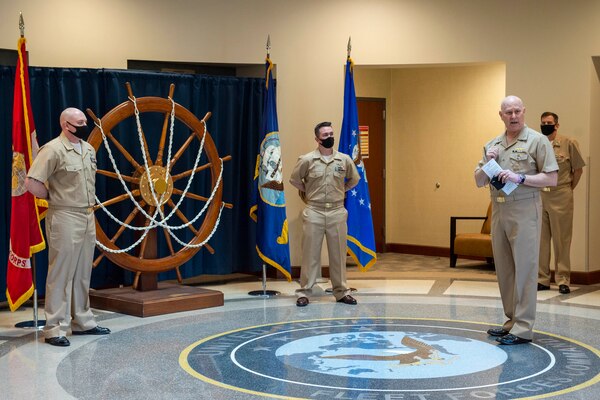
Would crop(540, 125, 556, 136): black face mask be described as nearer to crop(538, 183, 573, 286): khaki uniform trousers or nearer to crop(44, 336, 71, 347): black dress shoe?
crop(538, 183, 573, 286): khaki uniform trousers

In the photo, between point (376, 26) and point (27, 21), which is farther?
point (376, 26)

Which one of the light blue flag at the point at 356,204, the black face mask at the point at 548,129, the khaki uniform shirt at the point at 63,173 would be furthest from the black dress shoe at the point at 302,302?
the black face mask at the point at 548,129

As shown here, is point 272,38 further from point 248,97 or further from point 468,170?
point 468,170

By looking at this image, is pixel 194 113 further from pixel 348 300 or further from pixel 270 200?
pixel 348 300

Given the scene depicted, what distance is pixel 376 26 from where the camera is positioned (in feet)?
30.4

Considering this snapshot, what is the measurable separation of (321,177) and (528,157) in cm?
222

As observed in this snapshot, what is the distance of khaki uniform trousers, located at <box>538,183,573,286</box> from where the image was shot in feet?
27.1

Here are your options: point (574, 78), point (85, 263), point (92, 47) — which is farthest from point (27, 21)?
point (574, 78)

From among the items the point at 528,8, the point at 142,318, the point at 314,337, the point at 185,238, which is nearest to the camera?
the point at 314,337

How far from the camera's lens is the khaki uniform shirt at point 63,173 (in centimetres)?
587

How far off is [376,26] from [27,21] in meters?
3.64

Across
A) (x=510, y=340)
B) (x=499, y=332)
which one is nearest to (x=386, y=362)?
(x=510, y=340)

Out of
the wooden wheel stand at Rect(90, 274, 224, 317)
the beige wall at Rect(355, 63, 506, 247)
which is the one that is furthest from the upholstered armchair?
the wooden wheel stand at Rect(90, 274, 224, 317)

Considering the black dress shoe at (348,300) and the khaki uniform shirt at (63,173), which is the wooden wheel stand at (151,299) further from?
the khaki uniform shirt at (63,173)
